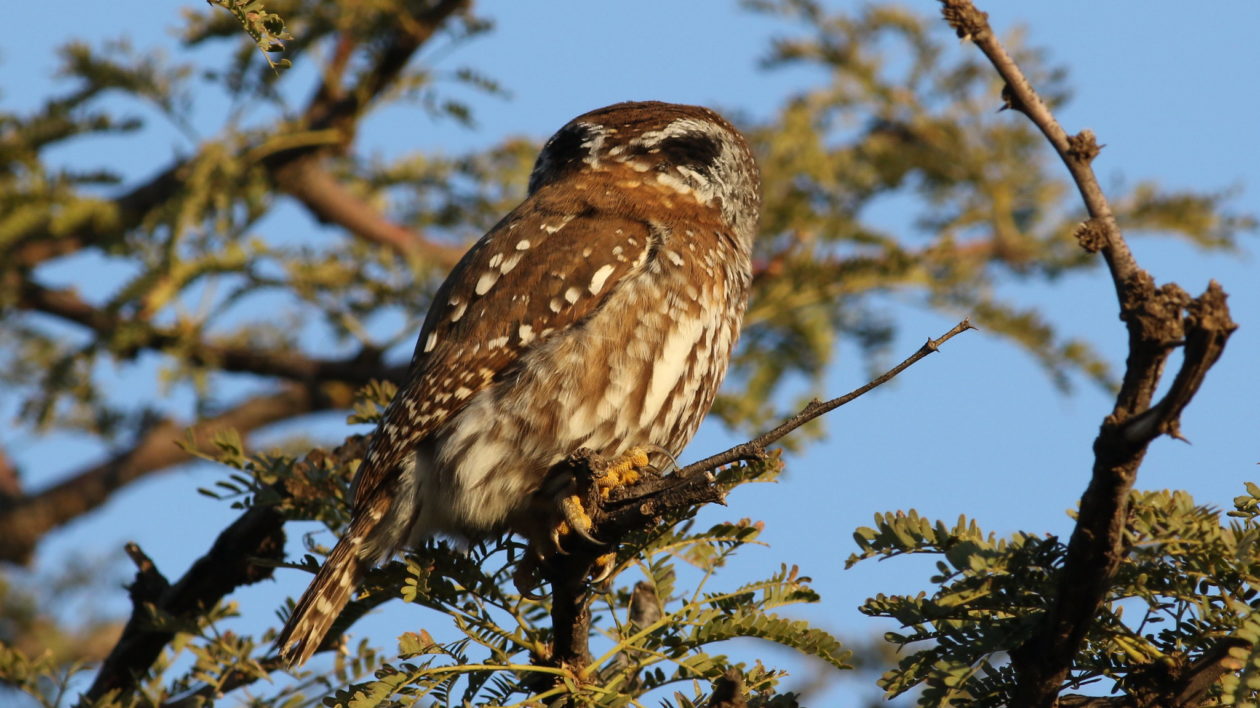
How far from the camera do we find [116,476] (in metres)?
7.27

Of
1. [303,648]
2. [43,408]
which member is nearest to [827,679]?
[303,648]

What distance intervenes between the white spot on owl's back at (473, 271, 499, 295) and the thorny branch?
2580 millimetres

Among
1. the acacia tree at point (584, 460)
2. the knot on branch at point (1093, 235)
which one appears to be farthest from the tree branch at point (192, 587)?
the knot on branch at point (1093, 235)

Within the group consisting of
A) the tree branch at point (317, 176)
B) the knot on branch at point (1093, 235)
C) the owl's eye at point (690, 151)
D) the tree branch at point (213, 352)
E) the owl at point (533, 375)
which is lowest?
the knot on branch at point (1093, 235)

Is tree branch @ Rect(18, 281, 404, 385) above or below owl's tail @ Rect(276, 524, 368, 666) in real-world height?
above

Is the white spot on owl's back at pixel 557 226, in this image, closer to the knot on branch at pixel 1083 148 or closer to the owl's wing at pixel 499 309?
the owl's wing at pixel 499 309

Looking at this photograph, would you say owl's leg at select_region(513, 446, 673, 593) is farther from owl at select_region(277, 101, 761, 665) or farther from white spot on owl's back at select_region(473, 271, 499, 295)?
white spot on owl's back at select_region(473, 271, 499, 295)

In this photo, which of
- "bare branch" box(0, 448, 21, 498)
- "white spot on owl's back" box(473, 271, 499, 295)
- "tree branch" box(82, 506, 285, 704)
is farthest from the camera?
"bare branch" box(0, 448, 21, 498)

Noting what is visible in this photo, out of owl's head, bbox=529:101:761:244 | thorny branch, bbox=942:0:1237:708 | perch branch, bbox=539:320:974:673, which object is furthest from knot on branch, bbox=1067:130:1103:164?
owl's head, bbox=529:101:761:244

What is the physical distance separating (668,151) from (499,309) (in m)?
1.35

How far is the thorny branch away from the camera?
2328 mm

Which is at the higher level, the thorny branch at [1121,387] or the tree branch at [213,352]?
the tree branch at [213,352]

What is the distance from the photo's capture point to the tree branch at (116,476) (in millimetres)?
7230

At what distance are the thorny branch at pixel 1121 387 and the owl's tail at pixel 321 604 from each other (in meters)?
2.32
